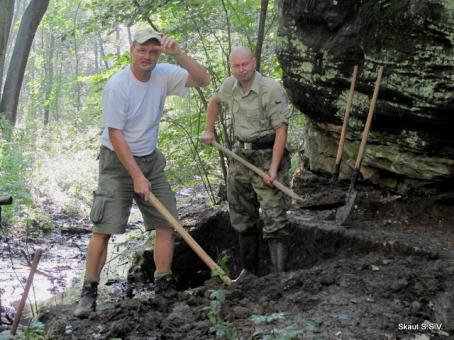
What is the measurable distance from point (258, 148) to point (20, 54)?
10.3 metres

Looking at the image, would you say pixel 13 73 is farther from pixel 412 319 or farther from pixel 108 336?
pixel 412 319

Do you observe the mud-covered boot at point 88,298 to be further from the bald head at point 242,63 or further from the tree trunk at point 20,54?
the tree trunk at point 20,54

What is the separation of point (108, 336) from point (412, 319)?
2208 millimetres

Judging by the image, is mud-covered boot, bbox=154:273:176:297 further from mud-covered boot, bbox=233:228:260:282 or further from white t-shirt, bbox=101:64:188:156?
white t-shirt, bbox=101:64:188:156

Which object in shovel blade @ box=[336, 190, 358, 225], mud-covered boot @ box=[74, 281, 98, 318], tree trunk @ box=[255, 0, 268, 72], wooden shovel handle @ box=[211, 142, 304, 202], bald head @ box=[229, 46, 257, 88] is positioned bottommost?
mud-covered boot @ box=[74, 281, 98, 318]

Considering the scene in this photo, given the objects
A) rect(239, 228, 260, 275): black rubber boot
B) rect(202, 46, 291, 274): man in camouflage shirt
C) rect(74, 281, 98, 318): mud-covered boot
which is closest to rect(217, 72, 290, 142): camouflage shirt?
rect(202, 46, 291, 274): man in camouflage shirt

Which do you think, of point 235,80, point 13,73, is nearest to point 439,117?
point 235,80

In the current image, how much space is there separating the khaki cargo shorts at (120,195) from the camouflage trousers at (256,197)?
81 centimetres

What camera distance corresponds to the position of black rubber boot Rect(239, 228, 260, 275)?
5844 mm

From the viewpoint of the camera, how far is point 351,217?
22.5 ft

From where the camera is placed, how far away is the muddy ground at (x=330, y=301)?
364 centimetres

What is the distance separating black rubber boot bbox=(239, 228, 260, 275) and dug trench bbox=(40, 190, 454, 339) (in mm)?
936

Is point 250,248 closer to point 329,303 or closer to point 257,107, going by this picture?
point 257,107

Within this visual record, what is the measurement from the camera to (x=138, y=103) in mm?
4781
